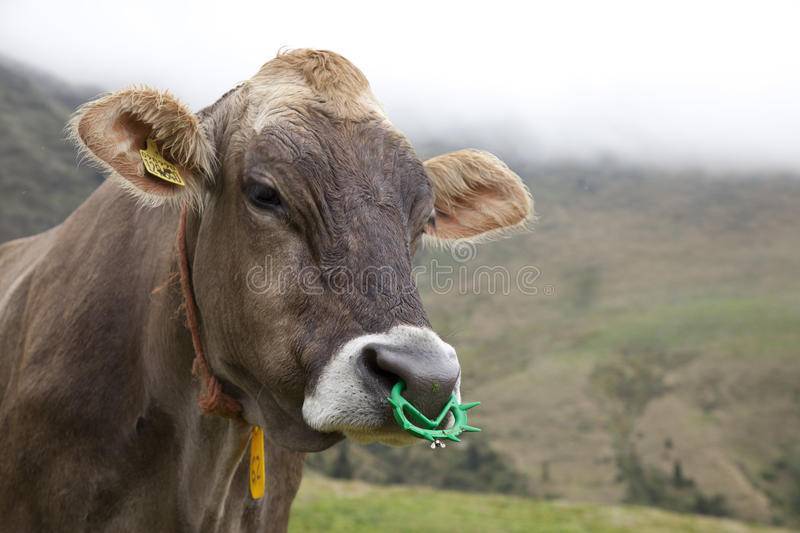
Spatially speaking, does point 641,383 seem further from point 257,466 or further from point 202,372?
point 202,372

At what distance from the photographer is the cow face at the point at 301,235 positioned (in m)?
3.75

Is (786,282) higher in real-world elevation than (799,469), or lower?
lower

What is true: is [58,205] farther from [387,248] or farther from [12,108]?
[387,248]

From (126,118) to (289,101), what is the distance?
2.88 ft

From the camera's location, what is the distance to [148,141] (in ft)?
15.0

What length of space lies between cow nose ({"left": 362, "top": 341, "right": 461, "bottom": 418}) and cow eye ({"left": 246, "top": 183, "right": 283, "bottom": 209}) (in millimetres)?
1010

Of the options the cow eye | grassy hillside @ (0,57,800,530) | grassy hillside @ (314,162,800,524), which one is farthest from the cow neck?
grassy hillside @ (314,162,800,524)

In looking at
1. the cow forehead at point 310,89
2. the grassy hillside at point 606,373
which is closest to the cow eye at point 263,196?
the cow forehead at point 310,89

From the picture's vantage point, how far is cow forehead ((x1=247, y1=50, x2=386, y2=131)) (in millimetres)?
4555

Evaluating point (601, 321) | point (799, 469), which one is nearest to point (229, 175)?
point (799, 469)

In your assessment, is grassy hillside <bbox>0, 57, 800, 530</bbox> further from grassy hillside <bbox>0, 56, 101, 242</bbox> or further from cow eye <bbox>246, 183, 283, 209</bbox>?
cow eye <bbox>246, 183, 283, 209</bbox>

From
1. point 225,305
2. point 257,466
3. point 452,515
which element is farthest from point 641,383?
point 225,305

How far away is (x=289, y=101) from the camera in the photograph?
15.1ft

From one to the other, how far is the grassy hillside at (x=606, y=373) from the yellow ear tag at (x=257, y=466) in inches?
2267
